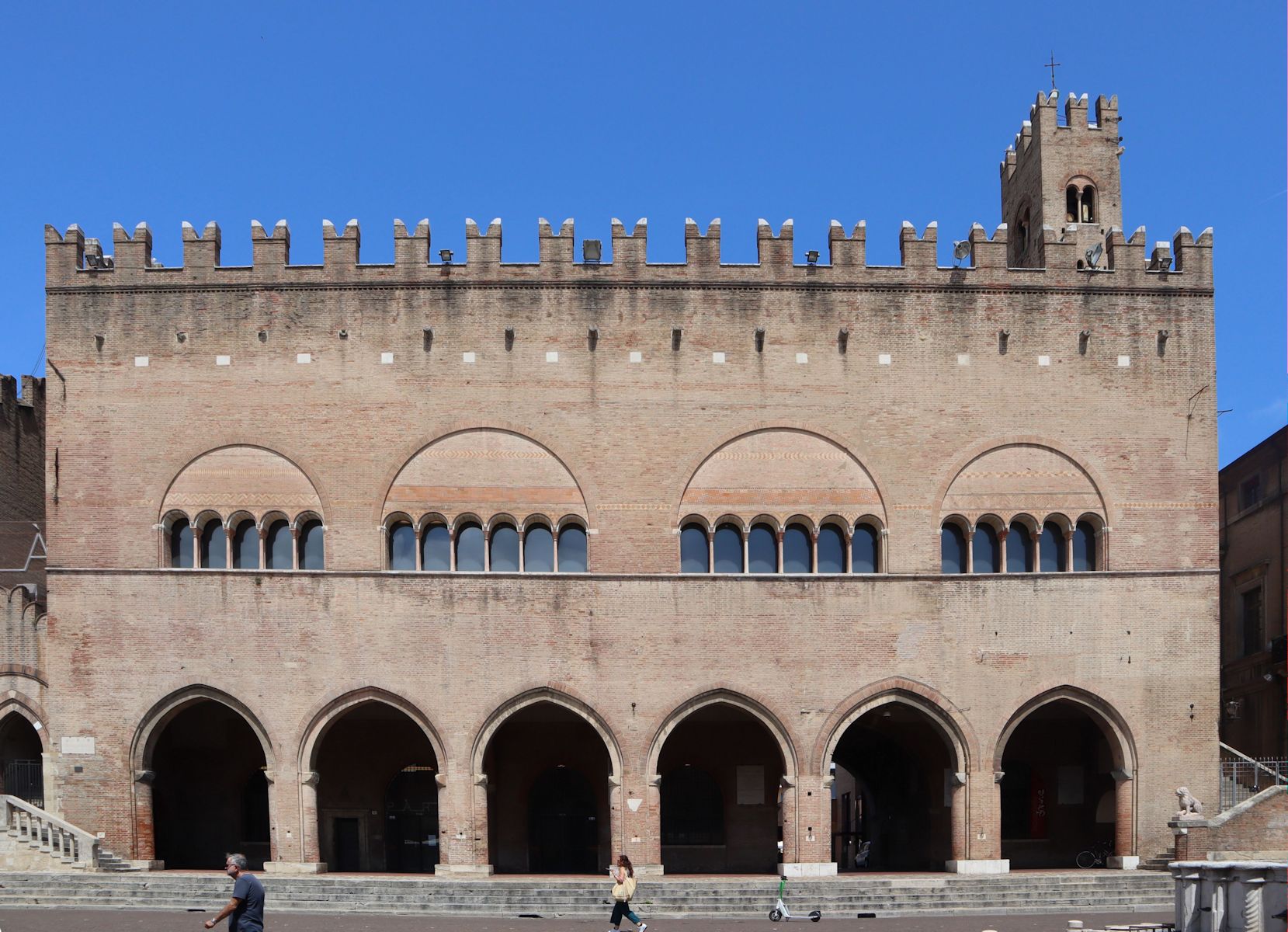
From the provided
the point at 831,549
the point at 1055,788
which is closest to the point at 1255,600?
the point at 1055,788

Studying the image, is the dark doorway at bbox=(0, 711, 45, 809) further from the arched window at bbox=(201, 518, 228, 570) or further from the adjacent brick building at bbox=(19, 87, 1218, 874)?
the arched window at bbox=(201, 518, 228, 570)

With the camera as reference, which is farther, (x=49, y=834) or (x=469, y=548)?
(x=469, y=548)

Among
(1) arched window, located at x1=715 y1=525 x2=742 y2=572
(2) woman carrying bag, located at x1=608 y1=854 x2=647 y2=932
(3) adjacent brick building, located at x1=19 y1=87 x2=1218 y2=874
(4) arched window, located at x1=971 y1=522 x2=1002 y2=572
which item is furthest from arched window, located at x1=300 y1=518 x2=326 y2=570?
(4) arched window, located at x1=971 y1=522 x2=1002 y2=572

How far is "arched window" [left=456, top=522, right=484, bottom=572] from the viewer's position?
26250 mm

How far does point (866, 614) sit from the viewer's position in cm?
2602

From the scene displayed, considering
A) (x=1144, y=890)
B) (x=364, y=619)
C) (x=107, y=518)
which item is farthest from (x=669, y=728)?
(x=107, y=518)

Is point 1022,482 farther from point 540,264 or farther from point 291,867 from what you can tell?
point 291,867

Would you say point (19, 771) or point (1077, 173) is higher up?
point (1077, 173)

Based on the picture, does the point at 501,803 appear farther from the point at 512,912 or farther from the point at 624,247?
the point at 624,247

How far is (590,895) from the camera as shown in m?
23.0

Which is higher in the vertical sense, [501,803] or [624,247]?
[624,247]

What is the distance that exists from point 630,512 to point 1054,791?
33.4ft

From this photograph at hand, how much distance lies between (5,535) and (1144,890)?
77.2 feet

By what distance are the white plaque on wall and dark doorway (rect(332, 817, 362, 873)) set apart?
4837 mm
